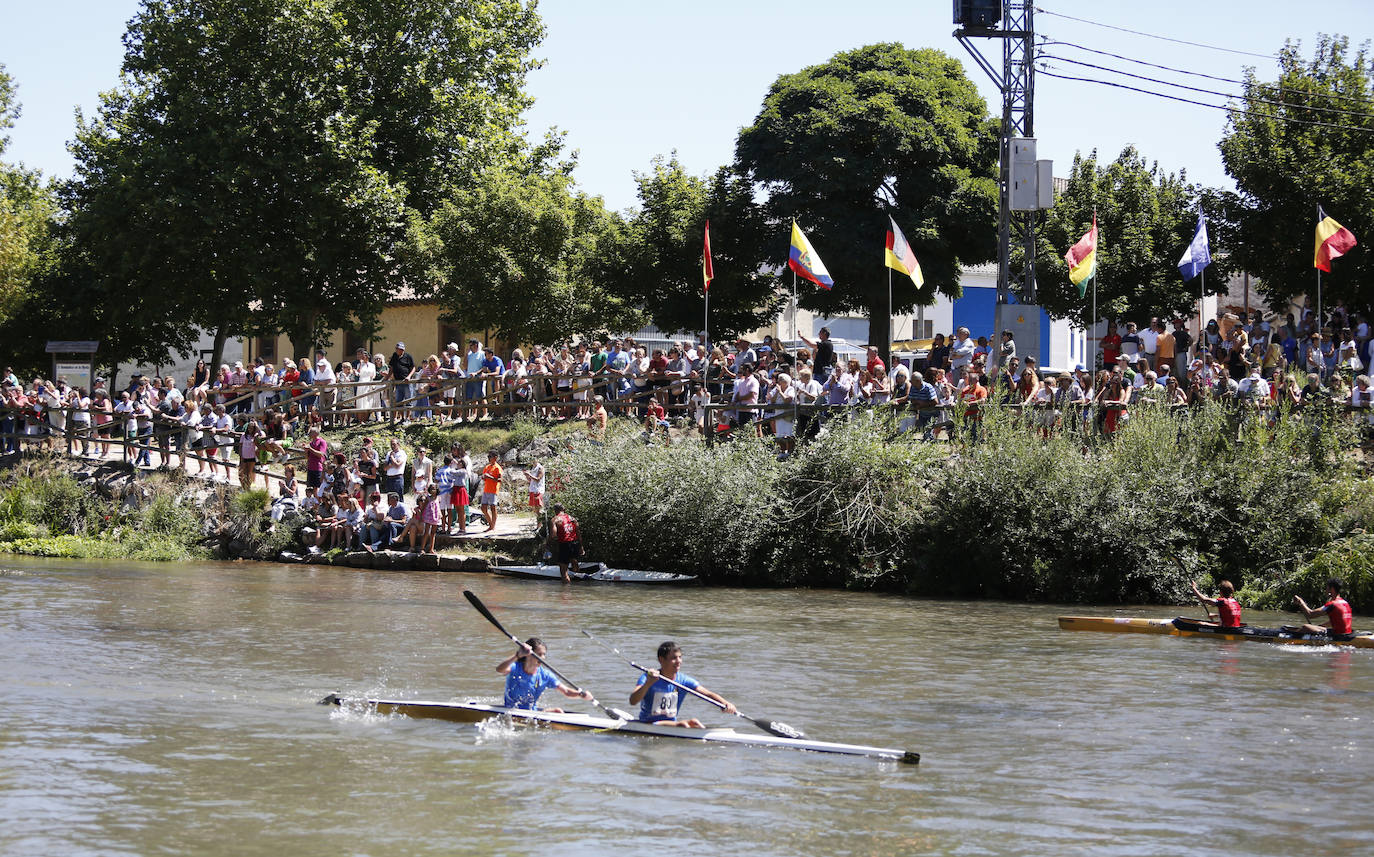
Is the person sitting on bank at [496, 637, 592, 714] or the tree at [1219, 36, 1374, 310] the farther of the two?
the tree at [1219, 36, 1374, 310]

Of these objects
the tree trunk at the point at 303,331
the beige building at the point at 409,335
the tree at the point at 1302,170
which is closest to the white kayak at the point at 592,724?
the tree at the point at 1302,170

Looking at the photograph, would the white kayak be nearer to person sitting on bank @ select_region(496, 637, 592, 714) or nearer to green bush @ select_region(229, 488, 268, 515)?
person sitting on bank @ select_region(496, 637, 592, 714)

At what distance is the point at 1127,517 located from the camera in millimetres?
24703

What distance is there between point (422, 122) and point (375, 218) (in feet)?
12.6

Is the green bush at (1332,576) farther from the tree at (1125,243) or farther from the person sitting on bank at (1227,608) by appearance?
the tree at (1125,243)

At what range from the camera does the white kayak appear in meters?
14.3

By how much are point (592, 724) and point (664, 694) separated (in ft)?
2.84

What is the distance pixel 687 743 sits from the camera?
1502 cm


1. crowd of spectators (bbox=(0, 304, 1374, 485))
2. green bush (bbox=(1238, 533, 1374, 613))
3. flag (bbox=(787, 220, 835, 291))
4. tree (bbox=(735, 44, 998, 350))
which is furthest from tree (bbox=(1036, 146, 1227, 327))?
green bush (bbox=(1238, 533, 1374, 613))

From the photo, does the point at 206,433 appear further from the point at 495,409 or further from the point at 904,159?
the point at 904,159

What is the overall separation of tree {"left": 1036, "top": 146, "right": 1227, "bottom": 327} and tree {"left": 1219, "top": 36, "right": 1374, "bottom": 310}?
11.6 feet

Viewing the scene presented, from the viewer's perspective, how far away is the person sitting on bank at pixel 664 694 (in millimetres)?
14852

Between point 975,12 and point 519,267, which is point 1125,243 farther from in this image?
point 519,267

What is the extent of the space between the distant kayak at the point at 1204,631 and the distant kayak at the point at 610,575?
26.5 feet
